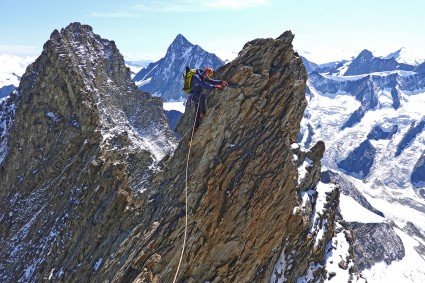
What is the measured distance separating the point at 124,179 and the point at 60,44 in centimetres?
3709

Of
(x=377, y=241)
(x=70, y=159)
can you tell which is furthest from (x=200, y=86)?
(x=377, y=241)

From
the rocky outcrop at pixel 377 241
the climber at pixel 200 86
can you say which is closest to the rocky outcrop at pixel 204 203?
the climber at pixel 200 86

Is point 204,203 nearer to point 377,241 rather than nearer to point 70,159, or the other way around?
point 70,159

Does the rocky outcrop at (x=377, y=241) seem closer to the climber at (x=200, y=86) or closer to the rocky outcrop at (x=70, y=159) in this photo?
the rocky outcrop at (x=70, y=159)

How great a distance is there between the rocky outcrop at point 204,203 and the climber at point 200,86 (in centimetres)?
82

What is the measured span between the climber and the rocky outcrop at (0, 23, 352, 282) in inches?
32.3

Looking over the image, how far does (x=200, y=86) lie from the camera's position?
3597 centimetres

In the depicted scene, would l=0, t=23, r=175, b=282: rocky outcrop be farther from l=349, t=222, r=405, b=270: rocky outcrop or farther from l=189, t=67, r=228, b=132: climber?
l=349, t=222, r=405, b=270: rocky outcrop

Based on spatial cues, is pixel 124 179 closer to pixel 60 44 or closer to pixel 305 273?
pixel 305 273

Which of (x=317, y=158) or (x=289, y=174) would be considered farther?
(x=317, y=158)

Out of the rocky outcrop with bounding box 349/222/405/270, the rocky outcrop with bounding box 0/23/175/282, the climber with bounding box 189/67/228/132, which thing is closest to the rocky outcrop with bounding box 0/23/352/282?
the rocky outcrop with bounding box 0/23/175/282

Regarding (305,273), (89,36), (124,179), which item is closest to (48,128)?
(124,179)

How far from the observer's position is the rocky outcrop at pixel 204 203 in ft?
98.7

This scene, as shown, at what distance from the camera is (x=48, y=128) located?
224ft
